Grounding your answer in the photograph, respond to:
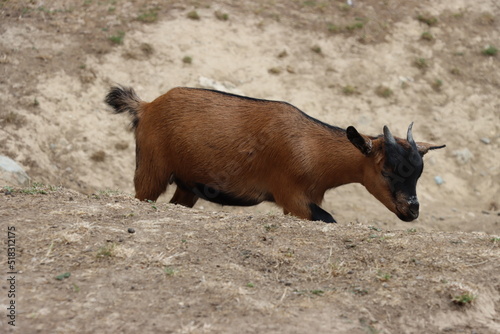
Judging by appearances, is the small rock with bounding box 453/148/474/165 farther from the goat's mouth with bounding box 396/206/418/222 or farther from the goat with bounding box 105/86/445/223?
the goat's mouth with bounding box 396/206/418/222

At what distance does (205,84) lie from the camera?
43.3 feet

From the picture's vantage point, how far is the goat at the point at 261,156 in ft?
24.3

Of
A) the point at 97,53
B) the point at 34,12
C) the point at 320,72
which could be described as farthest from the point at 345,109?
the point at 34,12

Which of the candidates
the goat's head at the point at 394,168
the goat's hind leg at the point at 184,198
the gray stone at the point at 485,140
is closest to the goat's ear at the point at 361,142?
the goat's head at the point at 394,168

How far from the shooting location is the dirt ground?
4.33 metres

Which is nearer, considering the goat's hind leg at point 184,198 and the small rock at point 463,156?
the goat's hind leg at point 184,198

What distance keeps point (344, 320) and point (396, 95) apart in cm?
1070

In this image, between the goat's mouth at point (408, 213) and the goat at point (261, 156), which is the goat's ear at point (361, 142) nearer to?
the goat at point (261, 156)

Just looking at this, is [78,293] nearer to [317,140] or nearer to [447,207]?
[317,140]

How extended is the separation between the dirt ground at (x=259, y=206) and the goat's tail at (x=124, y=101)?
Result: 44.2 inches

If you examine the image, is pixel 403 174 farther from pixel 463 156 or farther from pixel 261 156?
pixel 463 156

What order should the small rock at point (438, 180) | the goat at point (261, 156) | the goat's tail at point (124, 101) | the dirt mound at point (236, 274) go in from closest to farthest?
the dirt mound at point (236, 274) < the goat at point (261, 156) < the goat's tail at point (124, 101) < the small rock at point (438, 180)

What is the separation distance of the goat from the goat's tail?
149 mm

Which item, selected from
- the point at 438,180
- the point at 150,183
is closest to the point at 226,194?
the point at 150,183
